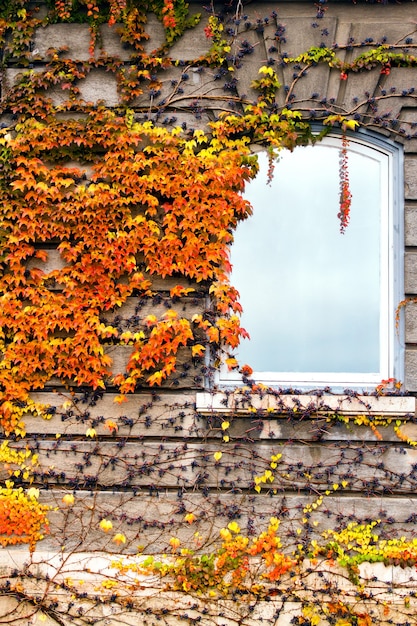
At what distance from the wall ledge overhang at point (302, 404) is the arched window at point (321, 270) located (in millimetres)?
248

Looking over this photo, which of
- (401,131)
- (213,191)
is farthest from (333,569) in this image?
(401,131)

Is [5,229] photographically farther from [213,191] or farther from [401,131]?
[401,131]

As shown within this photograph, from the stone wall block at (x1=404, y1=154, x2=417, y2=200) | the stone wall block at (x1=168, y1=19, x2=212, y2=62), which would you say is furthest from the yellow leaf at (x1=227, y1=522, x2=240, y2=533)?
the stone wall block at (x1=168, y1=19, x2=212, y2=62)

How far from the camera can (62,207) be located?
536cm

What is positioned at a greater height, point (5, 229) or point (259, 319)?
point (5, 229)

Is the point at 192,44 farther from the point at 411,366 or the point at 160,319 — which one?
the point at 411,366

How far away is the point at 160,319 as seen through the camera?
5.37 meters

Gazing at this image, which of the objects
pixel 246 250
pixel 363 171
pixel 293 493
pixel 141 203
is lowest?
pixel 293 493

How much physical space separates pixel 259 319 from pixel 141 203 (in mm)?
1415

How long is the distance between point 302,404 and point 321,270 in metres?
1.19

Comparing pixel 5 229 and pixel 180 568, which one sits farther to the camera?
pixel 5 229

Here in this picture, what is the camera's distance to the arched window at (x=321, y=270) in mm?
5445

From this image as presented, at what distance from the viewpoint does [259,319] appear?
5.54m

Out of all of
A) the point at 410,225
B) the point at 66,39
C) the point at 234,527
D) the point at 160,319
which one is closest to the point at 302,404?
the point at 234,527
